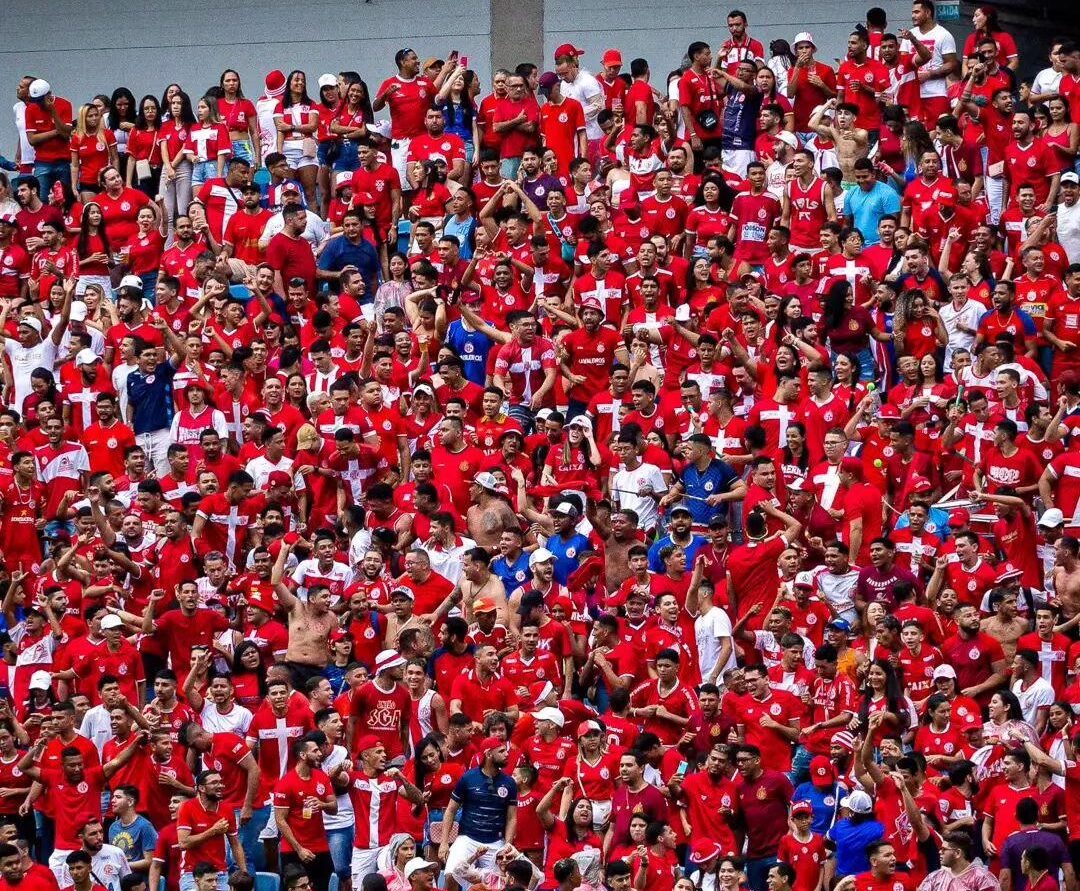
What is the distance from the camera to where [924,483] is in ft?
62.6

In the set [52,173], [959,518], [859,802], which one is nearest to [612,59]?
[52,173]

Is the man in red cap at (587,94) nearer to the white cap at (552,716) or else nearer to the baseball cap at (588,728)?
the white cap at (552,716)

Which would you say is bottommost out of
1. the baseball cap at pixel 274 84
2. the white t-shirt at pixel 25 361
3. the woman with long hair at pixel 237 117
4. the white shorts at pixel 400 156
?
the white t-shirt at pixel 25 361

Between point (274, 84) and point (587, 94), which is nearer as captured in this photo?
point (587, 94)

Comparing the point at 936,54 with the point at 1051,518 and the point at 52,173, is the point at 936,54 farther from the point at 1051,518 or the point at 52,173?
the point at 52,173

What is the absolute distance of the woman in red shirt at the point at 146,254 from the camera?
23750mm

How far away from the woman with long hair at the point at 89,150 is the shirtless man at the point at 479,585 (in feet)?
27.6

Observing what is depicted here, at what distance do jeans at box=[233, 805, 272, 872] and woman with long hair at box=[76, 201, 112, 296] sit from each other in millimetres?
7858

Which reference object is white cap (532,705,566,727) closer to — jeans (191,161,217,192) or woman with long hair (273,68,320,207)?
woman with long hair (273,68,320,207)

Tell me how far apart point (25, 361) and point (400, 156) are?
4.45 metres

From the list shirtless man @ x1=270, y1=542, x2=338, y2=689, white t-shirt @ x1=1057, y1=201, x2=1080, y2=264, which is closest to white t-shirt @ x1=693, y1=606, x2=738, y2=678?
shirtless man @ x1=270, y1=542, x2=338, y2=689

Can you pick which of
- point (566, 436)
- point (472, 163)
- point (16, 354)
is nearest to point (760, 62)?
point (472, 163)

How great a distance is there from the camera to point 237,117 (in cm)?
2495

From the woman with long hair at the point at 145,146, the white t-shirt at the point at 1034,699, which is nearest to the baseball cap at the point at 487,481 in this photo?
the white t-shirt at the point at 1034,699
